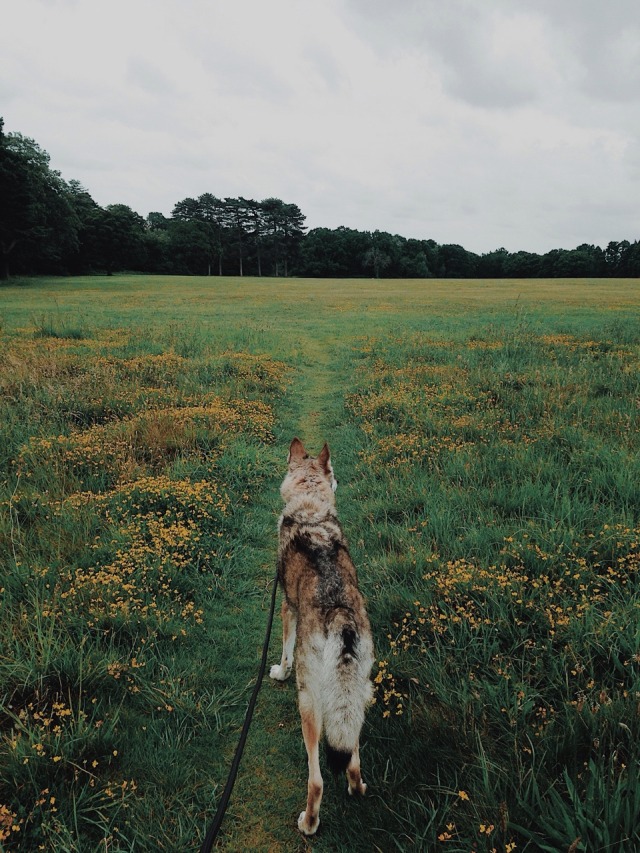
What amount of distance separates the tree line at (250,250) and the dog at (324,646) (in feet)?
210

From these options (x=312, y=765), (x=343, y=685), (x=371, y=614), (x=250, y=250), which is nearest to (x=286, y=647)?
(x=371, y=614)

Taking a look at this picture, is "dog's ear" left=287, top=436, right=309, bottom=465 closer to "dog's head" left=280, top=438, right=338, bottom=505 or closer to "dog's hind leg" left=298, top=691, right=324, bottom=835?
"dog's head" left=280, top=438, right=338, bottom=505

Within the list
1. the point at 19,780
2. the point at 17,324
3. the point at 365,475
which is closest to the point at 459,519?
the point at 365,475

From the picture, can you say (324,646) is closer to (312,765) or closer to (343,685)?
(343,685)

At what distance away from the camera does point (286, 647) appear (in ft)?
→ 11.7

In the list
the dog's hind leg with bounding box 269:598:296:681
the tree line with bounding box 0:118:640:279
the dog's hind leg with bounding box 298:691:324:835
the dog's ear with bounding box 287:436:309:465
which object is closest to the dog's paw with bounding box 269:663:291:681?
the dog's hind leg with bounding box 269:598:296:681

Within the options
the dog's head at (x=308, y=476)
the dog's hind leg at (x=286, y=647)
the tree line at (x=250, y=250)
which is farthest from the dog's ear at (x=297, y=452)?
the tree line at (x=250, y=250)

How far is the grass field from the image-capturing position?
7.80 feet

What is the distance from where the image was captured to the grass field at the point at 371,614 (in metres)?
2.38

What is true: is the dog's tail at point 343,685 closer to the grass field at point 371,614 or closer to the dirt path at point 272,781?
the grass field at point 371,614

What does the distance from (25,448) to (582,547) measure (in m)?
6.99

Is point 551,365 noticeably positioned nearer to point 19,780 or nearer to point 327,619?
point 327,619

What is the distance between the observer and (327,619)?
258 centimetres

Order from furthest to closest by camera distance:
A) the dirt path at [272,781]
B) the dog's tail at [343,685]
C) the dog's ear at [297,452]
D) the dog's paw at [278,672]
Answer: the dog's ear at [297,452] < the dog's paw at [278,672] < the dirt path at [272,781] < the dog's tail at [343,685]
